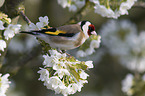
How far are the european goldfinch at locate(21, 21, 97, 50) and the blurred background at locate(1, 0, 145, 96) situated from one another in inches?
65.4

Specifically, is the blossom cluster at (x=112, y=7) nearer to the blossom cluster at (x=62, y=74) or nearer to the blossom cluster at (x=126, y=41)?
the blossom cluster at (x=62, y=74)

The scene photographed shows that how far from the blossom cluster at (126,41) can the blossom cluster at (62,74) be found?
3.33 m

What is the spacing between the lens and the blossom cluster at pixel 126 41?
548 centimetres

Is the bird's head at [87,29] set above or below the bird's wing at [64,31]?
above

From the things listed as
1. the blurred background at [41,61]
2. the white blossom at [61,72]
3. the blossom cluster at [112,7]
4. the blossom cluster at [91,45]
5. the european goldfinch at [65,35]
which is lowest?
the white blossom at [61,72]

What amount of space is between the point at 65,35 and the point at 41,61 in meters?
2.73

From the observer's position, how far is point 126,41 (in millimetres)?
5609

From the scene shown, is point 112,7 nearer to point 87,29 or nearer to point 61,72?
point 87,29

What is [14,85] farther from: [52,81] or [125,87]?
[52,81]

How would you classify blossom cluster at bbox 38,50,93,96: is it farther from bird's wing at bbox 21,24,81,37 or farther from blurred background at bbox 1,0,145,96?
blurred background at bbox 1,0,145,96

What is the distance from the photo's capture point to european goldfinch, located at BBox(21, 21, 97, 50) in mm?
2471

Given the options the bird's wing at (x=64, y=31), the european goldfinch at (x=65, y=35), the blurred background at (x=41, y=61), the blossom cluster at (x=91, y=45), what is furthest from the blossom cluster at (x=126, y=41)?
the bird's wing at (x=64, y=31)

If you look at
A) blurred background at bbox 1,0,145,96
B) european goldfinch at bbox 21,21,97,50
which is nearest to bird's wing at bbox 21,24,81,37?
european goldfinch at bbox 21,21,97,50

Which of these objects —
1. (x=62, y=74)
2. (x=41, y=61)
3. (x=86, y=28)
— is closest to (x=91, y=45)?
(x=86, y=28)
